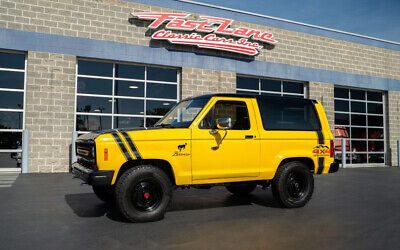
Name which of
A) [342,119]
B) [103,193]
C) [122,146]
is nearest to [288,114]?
[122,146]

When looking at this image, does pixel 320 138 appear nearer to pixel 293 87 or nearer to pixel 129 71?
pixel 129 71

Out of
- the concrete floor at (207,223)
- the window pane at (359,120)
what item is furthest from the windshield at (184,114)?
the window pane at (359,120)

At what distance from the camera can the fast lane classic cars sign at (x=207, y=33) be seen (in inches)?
543

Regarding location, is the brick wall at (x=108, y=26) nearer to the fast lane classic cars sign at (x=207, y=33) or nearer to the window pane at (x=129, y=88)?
the fast lane classic cars sign at (x=207, y=33)

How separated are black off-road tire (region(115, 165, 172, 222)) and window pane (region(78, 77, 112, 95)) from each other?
8685 millimetres

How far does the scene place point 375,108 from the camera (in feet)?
64.5

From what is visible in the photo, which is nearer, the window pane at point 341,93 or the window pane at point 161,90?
the window pane at point 161,90

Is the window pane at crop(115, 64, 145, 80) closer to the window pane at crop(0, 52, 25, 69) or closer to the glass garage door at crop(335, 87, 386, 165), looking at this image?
the window pane at crop(0, 52, 25, 69)

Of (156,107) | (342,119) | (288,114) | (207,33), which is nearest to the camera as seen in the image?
(288,114)

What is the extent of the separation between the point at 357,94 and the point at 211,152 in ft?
52.2

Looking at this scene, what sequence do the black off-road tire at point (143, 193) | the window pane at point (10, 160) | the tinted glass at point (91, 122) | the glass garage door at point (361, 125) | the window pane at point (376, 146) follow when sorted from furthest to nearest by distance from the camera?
1. the window pane at point (376, 146)
2. the glass garage door at point (361, 125)
3. the tinted glass at point (91, 122)
4. the window pane at point (10, 160)
5. the black off-road tire at point (143, 193)

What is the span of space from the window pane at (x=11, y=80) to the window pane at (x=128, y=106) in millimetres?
3479

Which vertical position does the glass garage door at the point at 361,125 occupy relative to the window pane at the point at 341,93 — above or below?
below

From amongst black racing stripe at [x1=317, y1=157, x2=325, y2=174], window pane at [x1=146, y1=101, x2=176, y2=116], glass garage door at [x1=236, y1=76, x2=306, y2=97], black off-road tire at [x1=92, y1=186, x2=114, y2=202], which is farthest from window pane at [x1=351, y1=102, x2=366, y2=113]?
black off-road tire at [x1=92, y1=186, x2=114, y2=202]
